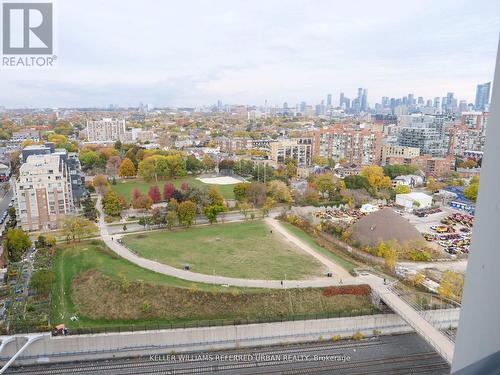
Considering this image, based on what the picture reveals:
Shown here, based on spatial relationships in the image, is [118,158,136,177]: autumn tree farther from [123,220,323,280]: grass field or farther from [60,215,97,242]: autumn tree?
[123,220,323,280]: grass field

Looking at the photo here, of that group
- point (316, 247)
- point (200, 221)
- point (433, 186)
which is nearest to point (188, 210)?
point (200, 221)

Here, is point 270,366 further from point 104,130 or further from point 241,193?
point 104,130

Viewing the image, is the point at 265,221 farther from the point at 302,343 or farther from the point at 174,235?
the point at 302,343

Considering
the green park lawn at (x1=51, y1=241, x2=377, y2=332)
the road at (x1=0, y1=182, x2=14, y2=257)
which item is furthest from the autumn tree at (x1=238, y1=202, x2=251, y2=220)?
the road at (x1=0, y1=182, x2=14, y2=257)

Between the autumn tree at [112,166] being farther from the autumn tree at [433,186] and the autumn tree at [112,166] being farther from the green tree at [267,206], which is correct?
the autumn tree at [433,186]

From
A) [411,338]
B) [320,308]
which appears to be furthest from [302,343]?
[411,338]

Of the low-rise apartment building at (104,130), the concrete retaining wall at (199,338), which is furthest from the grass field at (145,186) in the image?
the low-rise apartment building at (104,130)

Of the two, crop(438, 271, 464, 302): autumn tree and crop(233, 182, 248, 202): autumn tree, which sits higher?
crop(233, 182, 248, 202): autumn tree
